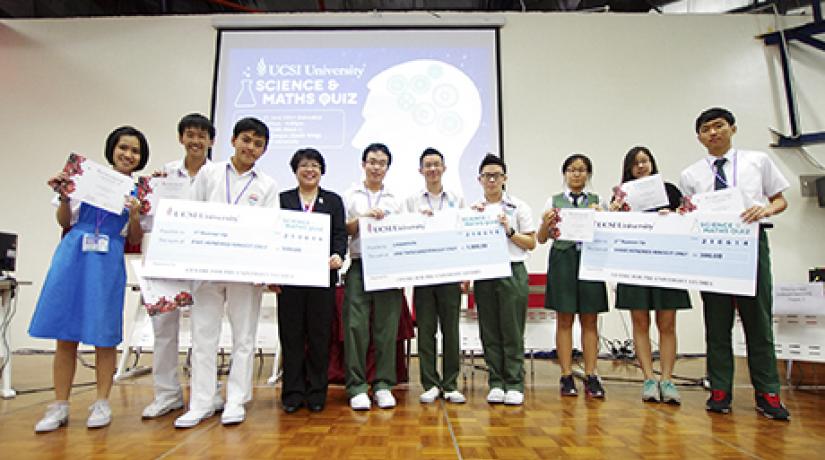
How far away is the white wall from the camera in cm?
513

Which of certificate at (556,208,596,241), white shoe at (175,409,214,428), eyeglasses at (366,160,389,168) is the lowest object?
white shoe at (175,409,214,428)

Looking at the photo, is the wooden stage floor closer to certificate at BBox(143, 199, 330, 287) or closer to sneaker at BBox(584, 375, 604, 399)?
sneaker at BBox(584, 375, 604, 399)

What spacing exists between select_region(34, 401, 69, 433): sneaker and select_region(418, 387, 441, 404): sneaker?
1641 millimetres

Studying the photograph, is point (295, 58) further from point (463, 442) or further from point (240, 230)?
point (463, 442)

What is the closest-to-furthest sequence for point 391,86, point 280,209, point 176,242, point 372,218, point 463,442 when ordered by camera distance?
point 463,442 < point 176,242 < point 280,209 < point 372,218 < point 391,86

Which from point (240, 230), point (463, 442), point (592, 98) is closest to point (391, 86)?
point (592, 98)

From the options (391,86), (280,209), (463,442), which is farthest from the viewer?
(391,86)

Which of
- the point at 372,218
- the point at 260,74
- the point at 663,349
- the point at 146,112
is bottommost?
the point at 663,349

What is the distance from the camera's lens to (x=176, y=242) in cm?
195

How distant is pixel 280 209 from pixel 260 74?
359 cm

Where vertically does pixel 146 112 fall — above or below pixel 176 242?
above

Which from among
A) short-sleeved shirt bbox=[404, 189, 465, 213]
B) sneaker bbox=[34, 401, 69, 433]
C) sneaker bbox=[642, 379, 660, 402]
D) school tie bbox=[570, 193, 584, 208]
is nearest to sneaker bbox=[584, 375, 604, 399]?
sneaker bbox=[642, 379, 660, 402]

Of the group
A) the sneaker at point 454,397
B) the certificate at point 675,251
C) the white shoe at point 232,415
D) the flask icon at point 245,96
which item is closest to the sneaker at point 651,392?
the certificate at point 675,251

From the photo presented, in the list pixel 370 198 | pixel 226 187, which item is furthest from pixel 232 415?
pixel 370 198
